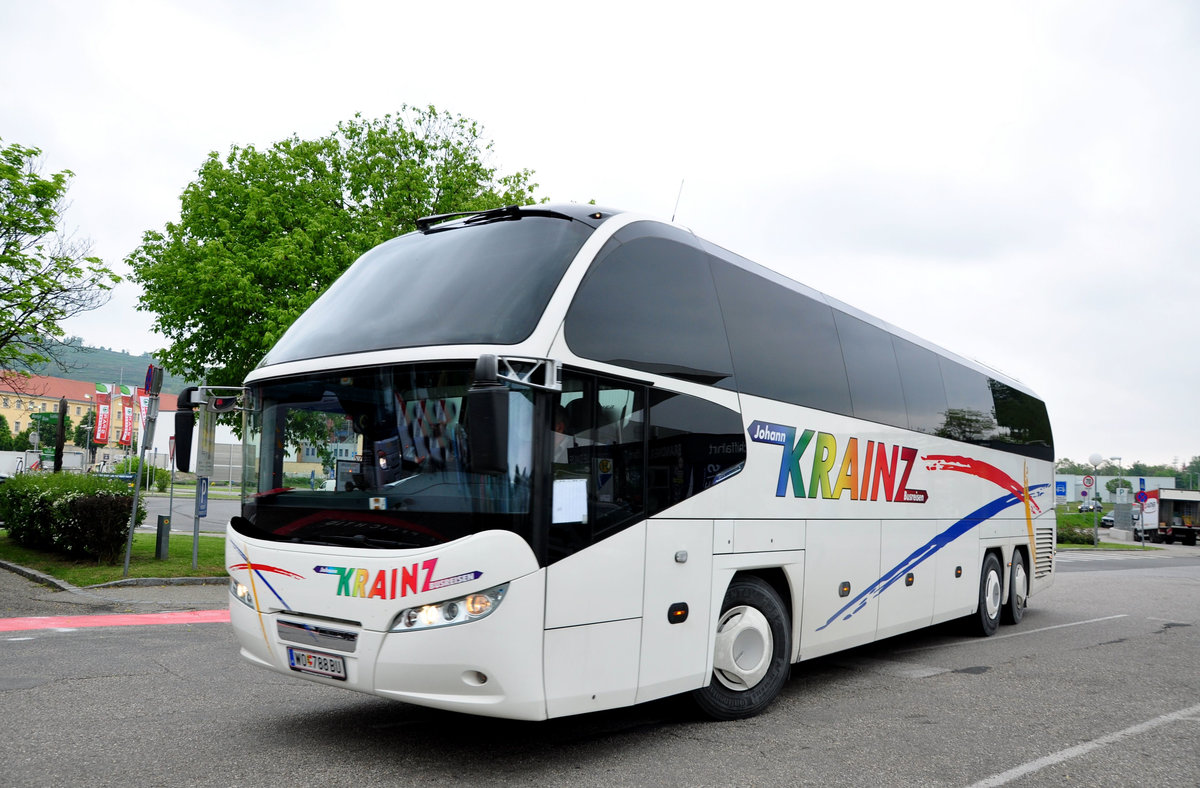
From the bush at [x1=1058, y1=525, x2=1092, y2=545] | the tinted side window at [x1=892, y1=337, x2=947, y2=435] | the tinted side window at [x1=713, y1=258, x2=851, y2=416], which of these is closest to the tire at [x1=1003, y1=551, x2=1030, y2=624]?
the tinted side window at [x1=892, y1=337, x2=947, y2=435]

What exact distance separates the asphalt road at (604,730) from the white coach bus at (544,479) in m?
0.45

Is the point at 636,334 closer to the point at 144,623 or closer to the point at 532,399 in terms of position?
the point at 532,399

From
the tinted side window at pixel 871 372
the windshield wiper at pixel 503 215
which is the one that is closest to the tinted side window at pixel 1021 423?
the tinted side window at pixel 871 372

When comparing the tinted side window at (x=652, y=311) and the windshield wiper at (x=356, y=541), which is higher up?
the tinted side window at (x=652, y=311)

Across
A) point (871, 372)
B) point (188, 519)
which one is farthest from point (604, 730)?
point (188, 519)

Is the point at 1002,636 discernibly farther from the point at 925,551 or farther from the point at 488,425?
the point at 488,425

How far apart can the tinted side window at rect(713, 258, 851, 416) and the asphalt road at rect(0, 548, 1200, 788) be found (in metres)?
2.41

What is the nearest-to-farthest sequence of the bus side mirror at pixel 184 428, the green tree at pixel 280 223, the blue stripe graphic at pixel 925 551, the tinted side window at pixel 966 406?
1. the bus side mirror at pixel 184 428
2. the blue stripe graphic at pixel 925 551
3. the tinted side window at pixel 966 406
4. the green tree at pixel 280 223

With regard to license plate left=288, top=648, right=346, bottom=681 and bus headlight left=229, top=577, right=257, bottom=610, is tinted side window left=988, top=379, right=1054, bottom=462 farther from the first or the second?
bus headlight left=229, top=577, right=257, bottom=610

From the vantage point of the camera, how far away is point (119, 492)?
15469 millimetres

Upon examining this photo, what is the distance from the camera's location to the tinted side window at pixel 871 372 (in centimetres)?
821

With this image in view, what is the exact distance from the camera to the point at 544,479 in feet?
15.6

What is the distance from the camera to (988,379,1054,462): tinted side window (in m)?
12.1

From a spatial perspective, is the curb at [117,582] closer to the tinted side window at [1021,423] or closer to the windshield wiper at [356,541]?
the windshield wiper at [356,541]
